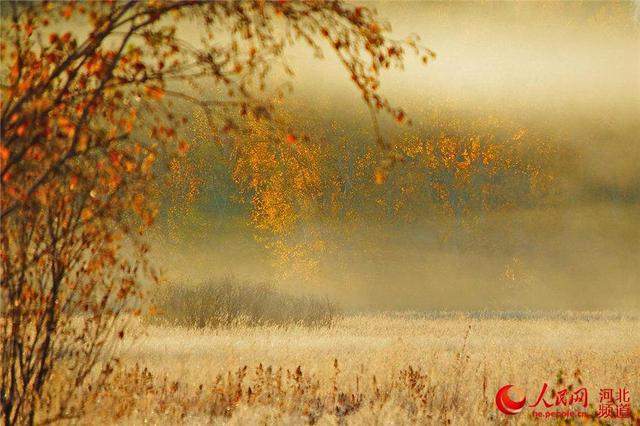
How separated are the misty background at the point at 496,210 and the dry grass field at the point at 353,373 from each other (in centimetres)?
1004

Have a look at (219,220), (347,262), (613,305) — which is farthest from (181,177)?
(613,305)

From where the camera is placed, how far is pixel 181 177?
29922mm

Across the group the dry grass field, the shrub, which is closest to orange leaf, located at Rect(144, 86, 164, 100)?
the dry grass field

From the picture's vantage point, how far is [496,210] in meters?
29.9

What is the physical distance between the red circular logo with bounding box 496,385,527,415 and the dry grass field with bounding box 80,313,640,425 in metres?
0.10

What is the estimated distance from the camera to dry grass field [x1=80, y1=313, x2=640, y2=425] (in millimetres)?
8172

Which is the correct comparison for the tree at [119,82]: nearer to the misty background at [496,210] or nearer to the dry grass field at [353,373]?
the dry grass field at [353,373]

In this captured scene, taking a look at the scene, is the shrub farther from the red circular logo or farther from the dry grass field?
the red circular logo

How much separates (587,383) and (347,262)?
18211 millimetres

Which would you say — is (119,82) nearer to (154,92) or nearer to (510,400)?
(154,92)

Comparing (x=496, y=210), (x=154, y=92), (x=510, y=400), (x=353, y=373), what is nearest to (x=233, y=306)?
(x=353, y=373)

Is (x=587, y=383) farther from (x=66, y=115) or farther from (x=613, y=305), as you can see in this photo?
(x=613, y=305)

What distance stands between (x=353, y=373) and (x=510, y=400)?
2493mm

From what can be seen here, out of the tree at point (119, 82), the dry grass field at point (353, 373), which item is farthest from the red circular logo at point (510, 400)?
the tree at point (119, 82)
